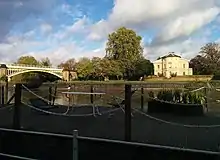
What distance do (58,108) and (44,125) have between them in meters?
3.79

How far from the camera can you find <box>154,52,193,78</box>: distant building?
118 metres

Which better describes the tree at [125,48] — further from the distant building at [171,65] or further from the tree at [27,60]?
the tree at [27,60]

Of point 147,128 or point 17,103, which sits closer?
point 17,103

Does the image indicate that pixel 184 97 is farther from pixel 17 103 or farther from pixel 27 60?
pixel 27 60

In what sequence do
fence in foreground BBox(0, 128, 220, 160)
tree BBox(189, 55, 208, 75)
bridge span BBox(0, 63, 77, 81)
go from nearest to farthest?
fence in foreground BBox(0, 128, 220, 160), bridge span BBox(0, 63, 77, 81), tree BBox(189, 55, 208, 75)

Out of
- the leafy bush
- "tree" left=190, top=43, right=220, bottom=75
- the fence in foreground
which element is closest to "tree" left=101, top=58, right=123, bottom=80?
"tree" left=190, top=43, right=220, bottom=75

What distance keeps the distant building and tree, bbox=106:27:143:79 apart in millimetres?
22804

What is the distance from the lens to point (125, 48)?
310 feet

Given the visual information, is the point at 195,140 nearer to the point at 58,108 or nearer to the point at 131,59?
the point at 58,108

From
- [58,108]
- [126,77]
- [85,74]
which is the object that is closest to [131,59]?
[126,77]

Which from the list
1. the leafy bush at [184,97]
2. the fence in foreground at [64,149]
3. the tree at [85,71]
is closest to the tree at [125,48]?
the tree at [85,71]

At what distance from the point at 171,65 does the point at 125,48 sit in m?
30.5

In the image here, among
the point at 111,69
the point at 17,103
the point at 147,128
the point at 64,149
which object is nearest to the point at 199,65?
the point at 111,69

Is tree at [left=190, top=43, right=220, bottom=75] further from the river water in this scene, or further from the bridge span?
the river water
